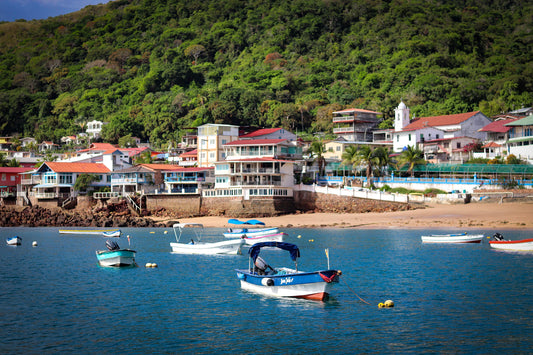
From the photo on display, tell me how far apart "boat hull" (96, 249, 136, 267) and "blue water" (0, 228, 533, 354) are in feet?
3.53

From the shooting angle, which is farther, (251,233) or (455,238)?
(251,233)

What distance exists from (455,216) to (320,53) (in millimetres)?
131762

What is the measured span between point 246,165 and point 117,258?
4428 centimetres

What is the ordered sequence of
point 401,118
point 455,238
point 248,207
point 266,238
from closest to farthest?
point 455,238, point 266,238, point 248,207, point 401,118

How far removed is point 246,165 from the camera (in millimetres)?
88750

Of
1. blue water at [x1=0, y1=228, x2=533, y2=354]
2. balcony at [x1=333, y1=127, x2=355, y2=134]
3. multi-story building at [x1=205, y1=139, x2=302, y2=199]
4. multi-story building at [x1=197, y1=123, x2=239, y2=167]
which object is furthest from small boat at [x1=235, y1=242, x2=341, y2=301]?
balcony at [x1=333, y1=127, x2=355, y2=134]

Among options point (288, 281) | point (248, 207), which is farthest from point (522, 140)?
point (288, 281)

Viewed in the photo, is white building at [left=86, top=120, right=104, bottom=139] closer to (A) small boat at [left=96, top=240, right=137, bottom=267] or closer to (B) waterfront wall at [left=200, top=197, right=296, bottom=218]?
(B) waterfront wall at [left=200, top=197, right=296, bottom=218]

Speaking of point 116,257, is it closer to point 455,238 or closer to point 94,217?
point 455,238

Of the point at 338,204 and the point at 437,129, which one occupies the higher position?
the point at 437,129

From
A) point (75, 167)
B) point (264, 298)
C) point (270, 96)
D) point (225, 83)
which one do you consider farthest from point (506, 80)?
point (264, 298)

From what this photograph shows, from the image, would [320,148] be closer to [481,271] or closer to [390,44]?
[481,271]

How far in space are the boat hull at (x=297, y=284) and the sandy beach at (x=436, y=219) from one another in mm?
38816

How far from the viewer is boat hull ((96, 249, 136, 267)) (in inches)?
1809
